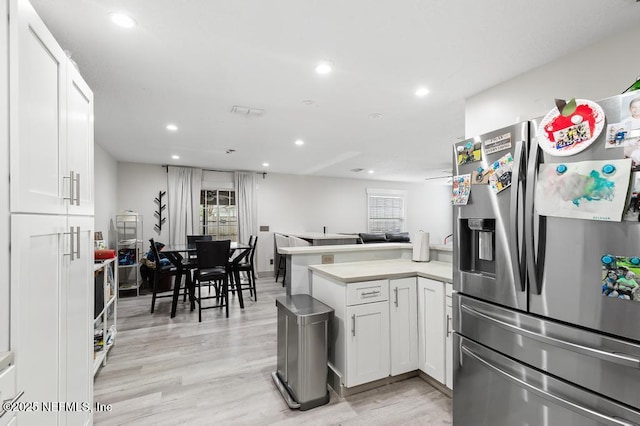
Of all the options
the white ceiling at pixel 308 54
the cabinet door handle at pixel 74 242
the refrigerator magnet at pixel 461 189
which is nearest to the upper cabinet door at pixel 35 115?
the cabinet door handle at pixel 74 242

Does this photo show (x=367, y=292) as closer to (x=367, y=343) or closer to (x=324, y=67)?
(x=367, y=343)

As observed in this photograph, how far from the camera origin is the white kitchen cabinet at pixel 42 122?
0.90 m

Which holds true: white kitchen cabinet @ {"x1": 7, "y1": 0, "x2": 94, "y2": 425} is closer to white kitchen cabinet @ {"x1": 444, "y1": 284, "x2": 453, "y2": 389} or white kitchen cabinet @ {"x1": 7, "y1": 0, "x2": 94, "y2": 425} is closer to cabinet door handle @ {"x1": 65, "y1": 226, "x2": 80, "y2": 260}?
cabinet door handle @ {"x1": 65, "y1": 226, "x2": 80, "y2": 260}

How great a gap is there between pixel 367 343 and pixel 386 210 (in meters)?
6.53

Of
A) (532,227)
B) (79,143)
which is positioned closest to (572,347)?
(532,227)

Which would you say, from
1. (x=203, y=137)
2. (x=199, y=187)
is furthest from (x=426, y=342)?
(x=199, y=187)

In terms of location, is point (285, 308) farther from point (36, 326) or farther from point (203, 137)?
point (203, 137)

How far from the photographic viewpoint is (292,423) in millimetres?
1858

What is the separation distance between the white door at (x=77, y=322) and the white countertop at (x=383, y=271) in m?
1.50

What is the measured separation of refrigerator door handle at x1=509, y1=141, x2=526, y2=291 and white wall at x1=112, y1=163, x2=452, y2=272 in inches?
230

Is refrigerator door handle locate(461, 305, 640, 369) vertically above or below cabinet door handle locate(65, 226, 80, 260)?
below

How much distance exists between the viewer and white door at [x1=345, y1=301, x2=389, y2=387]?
6.81 feet

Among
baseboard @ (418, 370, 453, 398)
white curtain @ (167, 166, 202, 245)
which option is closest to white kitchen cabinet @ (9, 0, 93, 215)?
baseboard @ (418, 370, 453, 398)

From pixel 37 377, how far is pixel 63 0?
176 cm
